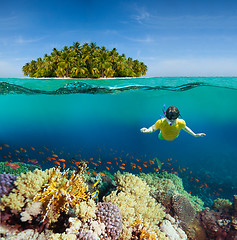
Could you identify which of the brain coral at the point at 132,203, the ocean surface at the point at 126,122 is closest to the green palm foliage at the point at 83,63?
the ocean surface at the point at 126,122

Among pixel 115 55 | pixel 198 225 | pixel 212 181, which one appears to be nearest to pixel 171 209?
pixel 198 225

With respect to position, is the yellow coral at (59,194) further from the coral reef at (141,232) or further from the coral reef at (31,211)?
the coral reef at (141,232)

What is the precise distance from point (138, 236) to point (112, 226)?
1023mm

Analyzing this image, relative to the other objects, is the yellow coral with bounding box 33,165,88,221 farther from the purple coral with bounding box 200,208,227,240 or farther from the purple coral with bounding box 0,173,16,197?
the purple coral with bounding box 200,208,227,240

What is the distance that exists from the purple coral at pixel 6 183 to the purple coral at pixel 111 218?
2.37 metres

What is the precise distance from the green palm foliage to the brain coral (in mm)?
11757

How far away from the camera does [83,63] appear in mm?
16609

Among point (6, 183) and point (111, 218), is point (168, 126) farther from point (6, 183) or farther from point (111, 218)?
point (6, 183)

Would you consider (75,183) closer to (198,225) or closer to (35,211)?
(35,211)

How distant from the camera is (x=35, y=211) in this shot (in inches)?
166

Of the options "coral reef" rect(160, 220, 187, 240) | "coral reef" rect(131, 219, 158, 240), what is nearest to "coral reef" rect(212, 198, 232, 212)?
"coral reef" rect(160, 220, 187, 240)

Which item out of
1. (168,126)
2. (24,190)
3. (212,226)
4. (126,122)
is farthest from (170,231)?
(126,122)

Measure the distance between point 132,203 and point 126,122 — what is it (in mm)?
55338

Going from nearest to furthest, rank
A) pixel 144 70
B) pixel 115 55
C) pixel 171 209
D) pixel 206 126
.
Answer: pixel 171 209 < pixel 115 55 < pixel 144 70 < pixel 206 126
